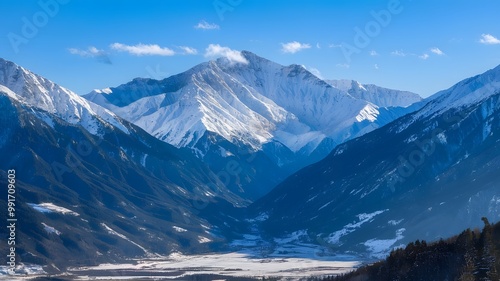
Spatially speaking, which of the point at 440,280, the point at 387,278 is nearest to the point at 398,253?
the point at 387,278

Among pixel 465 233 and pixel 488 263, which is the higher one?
pixel 465 233

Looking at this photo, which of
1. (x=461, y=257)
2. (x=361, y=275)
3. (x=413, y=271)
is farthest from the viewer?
(x=361, y=275)

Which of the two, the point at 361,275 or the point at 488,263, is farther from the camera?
the point at 361,275

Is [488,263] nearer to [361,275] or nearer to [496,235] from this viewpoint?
[496,235]

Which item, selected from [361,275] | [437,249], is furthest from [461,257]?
[361,275]

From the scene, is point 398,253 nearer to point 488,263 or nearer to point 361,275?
point 361,275

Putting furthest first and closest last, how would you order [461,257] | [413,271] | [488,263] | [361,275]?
[361,275], [413,271], [461,257], [488,263]
